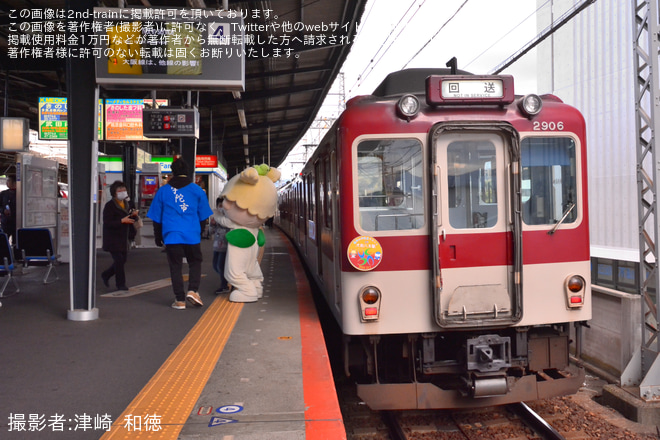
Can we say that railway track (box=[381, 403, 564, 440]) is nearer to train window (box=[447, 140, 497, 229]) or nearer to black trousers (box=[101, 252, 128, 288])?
train window (box=[447, 140, 497, 229])

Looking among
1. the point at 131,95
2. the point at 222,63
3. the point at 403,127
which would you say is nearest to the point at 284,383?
the point at 403,127

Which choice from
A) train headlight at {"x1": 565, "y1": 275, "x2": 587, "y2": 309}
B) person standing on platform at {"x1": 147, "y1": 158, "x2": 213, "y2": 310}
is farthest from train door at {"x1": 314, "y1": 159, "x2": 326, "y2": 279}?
train headlight at {"x1": 565, "y1": 275, "x2": 587, "y2": 309}

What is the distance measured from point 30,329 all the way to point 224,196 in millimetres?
2500

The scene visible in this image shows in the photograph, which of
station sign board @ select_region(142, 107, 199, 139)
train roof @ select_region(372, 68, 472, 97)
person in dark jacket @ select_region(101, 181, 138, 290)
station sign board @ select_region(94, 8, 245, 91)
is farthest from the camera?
station sign board @ select_region(142, 107, 199, 139)

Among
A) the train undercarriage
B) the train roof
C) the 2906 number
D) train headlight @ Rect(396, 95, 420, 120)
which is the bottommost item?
the train undercarriage

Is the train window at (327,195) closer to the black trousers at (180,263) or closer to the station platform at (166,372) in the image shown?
the station platform at (166,372)

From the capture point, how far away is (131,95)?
17453 mm

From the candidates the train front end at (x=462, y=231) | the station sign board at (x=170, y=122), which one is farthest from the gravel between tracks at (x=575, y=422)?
the station sign board at (x=170, y=122)

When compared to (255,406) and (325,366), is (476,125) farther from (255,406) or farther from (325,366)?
(255,406)

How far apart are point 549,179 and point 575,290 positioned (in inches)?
35.7

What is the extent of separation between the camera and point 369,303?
13.5 ft

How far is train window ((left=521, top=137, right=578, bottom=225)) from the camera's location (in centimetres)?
428

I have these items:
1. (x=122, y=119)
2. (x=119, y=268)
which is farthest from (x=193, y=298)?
(x=122, y=119)

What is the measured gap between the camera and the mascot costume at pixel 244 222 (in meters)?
6.50
